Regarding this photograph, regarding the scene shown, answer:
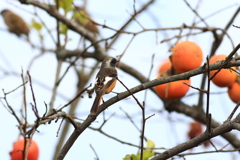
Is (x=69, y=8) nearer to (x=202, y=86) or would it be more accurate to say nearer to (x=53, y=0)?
(x=53, y=0)

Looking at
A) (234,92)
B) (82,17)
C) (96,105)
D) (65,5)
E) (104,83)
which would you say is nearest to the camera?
(96,105)

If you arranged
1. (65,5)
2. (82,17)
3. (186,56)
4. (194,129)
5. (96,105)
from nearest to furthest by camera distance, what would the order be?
(96,105), (186,56), (65,5), (82,17), (194,129)

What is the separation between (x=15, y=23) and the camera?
5.16 meters

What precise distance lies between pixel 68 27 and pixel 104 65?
86 cm

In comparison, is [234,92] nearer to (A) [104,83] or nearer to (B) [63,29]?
(A) [104,83]

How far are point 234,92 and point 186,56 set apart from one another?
0.54m

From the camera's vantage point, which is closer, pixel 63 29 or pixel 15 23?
pixel 63 29

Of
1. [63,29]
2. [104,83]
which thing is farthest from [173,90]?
[63,29]

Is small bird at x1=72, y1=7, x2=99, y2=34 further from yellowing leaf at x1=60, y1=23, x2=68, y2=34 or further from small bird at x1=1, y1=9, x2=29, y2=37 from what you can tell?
small bird at x1=1, y1=9, x2=29, y2=37

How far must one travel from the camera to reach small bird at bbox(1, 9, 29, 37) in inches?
189

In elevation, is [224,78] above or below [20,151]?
above

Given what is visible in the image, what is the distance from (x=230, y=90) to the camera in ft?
9.61

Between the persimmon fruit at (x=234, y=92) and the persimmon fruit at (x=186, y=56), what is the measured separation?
36 centimetres

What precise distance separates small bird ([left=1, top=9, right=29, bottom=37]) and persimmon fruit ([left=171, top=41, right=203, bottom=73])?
252 cm
